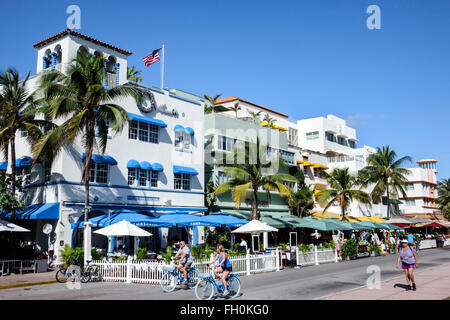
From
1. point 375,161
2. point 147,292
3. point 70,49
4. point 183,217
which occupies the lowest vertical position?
point 147,292

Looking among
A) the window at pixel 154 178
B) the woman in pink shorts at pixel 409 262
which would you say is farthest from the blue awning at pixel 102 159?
the woman in pink shorts at pixel 409 262

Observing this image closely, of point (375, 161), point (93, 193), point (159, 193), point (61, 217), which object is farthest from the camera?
point (375, 161)

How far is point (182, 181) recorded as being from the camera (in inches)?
1244

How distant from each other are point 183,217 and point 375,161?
32916 mm

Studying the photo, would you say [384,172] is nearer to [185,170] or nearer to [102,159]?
[185,170]

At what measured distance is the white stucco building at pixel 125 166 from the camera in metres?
24.9

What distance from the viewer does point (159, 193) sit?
97.2ft

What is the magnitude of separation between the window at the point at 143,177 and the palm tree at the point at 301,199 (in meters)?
16.8

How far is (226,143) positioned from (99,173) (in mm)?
12521

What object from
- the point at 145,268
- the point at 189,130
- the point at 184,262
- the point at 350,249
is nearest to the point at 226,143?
the point at 189,130

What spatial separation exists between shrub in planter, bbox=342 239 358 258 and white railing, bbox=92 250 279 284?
9.52 metres

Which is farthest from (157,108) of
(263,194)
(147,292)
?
(147,292)

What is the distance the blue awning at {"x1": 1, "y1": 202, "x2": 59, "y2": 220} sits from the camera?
23.7m

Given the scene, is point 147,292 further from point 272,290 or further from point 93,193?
point 93,193
